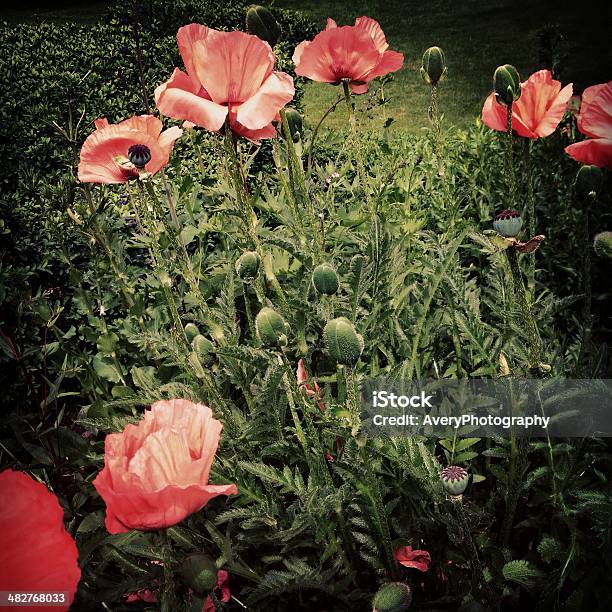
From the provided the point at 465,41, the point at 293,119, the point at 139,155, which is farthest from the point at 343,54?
the point at 465,41

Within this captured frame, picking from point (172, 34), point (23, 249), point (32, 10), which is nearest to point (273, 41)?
point (23, 249)

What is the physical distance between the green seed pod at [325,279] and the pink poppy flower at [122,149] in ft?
0.80

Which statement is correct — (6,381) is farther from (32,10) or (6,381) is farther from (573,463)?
(32,10)

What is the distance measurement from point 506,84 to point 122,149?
18.2 inches

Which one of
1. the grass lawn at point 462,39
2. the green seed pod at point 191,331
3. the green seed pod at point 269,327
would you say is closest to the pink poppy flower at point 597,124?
the green seed pod at point 269,327

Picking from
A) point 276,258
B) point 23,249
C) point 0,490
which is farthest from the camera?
point 23,249

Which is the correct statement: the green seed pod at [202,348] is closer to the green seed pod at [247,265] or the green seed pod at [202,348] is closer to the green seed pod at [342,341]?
the green seed pod at [247,265]

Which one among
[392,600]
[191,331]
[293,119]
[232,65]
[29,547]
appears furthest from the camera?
[293,119]

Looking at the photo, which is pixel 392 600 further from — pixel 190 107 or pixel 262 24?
pixel 262 24

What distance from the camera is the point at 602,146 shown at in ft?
2.33

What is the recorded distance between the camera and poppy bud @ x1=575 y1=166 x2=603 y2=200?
717 mm

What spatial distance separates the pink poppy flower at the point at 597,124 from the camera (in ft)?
2.28

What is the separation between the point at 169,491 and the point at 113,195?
147cm

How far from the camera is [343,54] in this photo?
897mm
